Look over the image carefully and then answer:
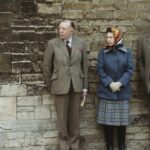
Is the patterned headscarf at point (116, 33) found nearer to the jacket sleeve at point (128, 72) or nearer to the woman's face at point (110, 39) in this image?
the woman's face at point (110, 39)

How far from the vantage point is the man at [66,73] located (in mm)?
6586

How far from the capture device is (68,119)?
6.82 meters

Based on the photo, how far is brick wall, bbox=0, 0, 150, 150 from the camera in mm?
6828

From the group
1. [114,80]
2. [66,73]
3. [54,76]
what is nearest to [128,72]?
[114,80]

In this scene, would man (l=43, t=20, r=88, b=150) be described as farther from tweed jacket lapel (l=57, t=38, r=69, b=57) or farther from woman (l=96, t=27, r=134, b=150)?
woman (l=96, t=27, r=134, b=150)

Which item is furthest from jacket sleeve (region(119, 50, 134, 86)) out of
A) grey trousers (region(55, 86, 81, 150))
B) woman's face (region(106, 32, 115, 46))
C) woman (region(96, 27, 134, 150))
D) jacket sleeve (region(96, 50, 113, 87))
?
grey trousers (region(55, 86, 81, 150))

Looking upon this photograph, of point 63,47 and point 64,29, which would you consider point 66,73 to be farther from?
point 64,29

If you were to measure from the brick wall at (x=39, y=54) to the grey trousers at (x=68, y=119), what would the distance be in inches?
10.6

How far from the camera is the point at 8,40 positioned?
6.82 meters

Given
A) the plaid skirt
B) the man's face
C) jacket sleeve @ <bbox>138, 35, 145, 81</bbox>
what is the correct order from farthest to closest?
jacket sleeve @ <bbox>138, 35, 145, 81</bbox>, the plaid skirt, the man's face

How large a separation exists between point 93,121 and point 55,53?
1156 millimetres

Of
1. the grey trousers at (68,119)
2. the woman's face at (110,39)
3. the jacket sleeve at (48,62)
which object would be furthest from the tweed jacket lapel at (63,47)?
the woman's face at (110,39)

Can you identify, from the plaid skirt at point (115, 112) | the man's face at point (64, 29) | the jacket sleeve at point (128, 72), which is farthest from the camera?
the plaid skirt at point (115, 112)

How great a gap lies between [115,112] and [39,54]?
1.23 meters
